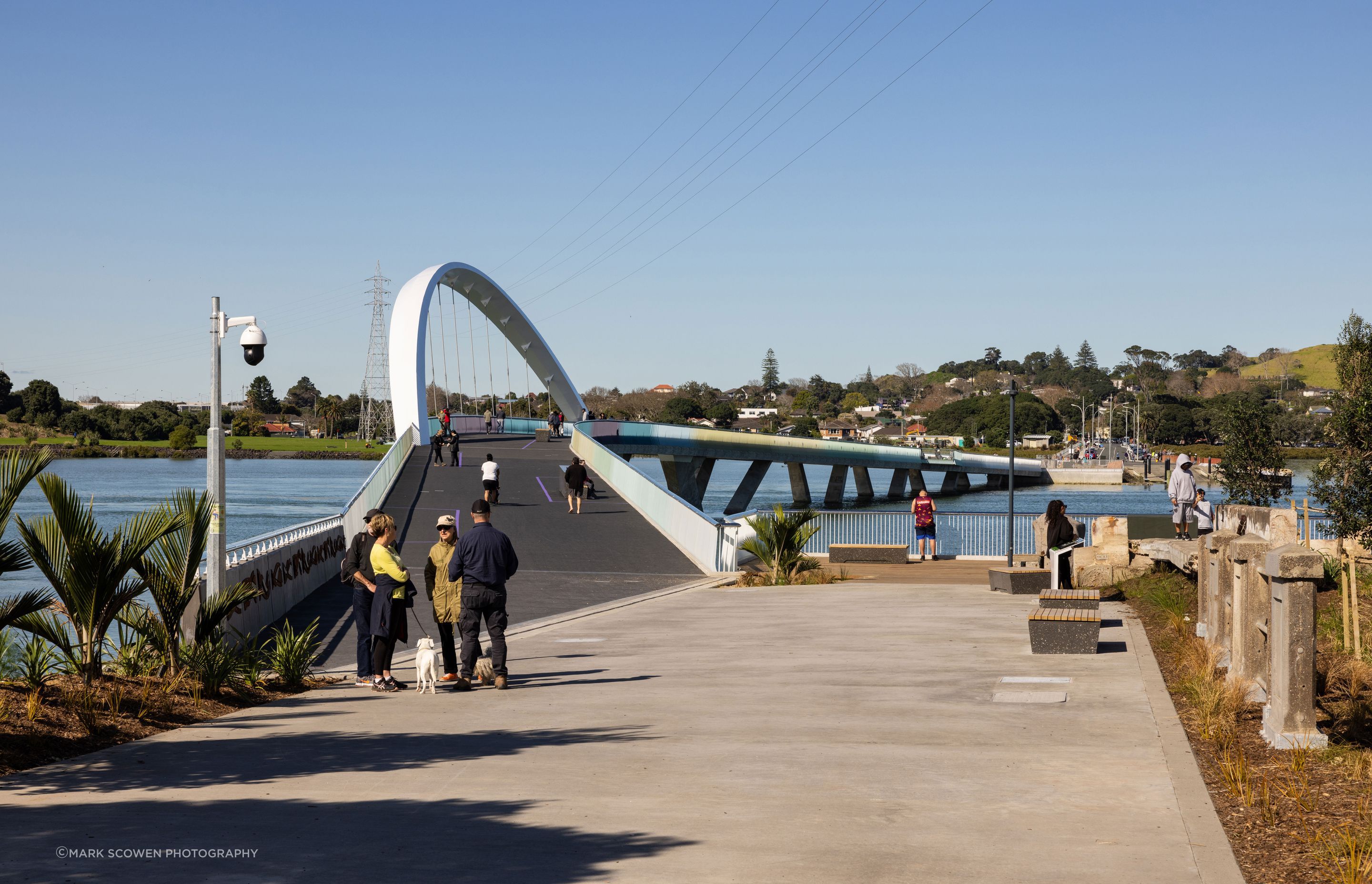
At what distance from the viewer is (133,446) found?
150 metres

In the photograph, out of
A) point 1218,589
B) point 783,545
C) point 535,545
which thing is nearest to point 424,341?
point 535,545

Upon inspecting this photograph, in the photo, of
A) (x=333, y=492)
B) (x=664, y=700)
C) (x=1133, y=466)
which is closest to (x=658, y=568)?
(x=664, y=700)

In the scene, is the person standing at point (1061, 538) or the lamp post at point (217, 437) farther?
the person standing at point (1061, 538)

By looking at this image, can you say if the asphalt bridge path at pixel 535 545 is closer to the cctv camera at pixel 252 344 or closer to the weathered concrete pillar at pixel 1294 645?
the cctv camera at pixel 252 344

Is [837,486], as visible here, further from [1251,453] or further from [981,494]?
[1251,453]

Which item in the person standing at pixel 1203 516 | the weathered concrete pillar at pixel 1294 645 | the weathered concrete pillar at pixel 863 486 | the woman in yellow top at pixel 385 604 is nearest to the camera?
the weathered concrete pillar at pixel 1294 645

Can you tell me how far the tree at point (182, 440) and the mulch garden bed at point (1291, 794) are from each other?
154522 millimetres

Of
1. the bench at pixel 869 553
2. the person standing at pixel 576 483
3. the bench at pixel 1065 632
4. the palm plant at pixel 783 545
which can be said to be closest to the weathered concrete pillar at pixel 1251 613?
the bench at pixel 1065 632

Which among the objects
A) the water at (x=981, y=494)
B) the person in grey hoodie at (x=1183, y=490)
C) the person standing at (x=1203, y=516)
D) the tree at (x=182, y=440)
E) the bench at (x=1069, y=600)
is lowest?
the water at (x=981, y=494)

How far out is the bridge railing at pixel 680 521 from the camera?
22797mm

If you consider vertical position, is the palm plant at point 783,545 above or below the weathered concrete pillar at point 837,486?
above

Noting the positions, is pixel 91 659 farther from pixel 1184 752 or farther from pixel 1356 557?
pixel 1356 557

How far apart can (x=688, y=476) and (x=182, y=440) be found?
286 ft

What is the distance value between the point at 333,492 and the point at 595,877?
305ft
